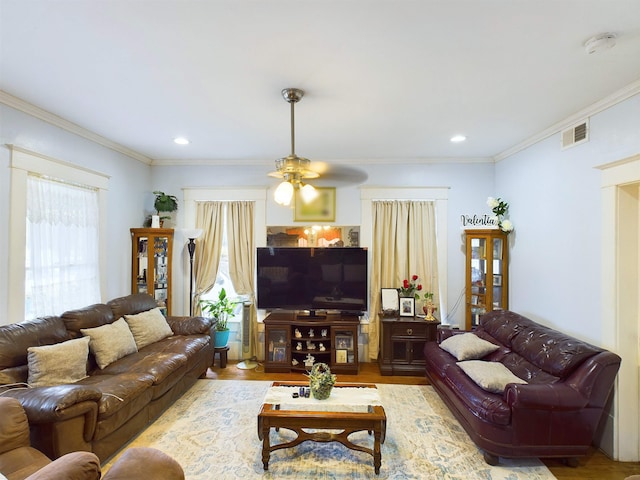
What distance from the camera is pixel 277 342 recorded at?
4.27 metres

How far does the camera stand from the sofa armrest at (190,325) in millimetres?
3943

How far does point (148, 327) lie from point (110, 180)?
1788 mm

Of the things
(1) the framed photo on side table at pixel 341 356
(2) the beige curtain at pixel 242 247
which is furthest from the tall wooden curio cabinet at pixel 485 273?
(2) the beige curtain at pixel 242 247

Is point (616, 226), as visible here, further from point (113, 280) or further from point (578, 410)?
point (113, 280)

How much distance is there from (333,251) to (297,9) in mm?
3092

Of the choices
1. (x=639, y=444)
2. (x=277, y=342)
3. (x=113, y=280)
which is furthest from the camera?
(x=277, y=342)

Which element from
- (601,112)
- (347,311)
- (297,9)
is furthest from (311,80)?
(347,311)

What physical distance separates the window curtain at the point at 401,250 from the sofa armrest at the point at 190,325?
7.08 feet

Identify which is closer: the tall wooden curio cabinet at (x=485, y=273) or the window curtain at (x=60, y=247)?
the window curtain at (x=60, y=247)

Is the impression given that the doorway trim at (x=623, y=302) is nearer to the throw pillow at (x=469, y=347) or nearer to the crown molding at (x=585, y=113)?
the crown molding at (x=585, y=113)

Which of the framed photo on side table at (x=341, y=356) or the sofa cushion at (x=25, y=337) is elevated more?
the sofa cushion at (x=25, y=337)

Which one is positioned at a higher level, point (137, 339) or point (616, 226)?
point (616, 226)

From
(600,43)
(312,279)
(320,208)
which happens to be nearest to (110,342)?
(312,279)

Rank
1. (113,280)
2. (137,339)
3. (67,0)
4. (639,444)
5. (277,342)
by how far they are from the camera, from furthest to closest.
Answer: (277,342) → (113,280) → (137,339) → (639,444) → (67,0)
